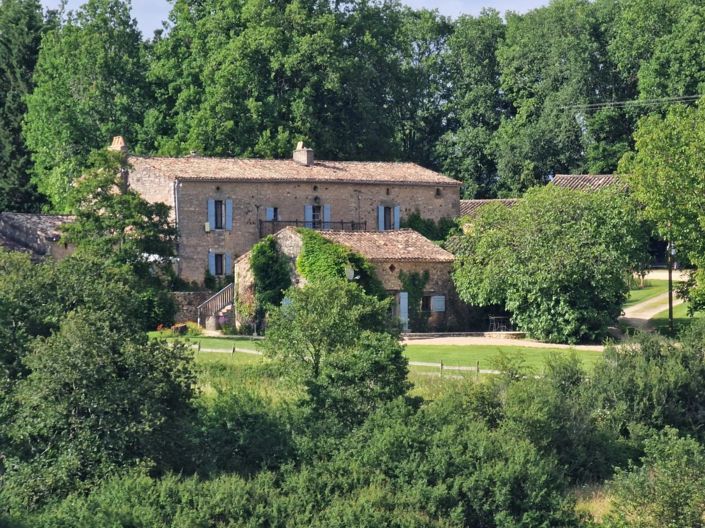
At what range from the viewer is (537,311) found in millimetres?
51688

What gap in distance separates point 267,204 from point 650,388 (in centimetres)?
2258

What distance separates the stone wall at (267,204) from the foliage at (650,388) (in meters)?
19.7

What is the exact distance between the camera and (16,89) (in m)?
75.2

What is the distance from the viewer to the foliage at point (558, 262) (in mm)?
50938

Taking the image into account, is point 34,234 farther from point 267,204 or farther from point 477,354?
point 477,354

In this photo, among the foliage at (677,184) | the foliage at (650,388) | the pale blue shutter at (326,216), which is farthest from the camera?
the pale blue shutter at (326,216)

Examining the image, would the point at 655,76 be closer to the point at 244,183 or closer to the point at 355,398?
the point at 244,183

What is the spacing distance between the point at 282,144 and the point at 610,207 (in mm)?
19232

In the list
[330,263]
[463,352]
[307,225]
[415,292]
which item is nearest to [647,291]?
[415,292]

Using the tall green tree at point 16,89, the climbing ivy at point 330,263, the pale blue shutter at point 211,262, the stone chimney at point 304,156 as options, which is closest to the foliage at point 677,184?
the climbing ivy at point 330,263

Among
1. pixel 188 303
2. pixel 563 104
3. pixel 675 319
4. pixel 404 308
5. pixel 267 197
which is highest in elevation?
pixel 563 104

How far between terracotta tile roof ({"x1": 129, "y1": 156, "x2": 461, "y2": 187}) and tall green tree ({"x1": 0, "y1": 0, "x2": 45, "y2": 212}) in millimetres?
16274

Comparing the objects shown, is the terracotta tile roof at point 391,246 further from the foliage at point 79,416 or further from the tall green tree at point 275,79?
the foliage at point 79,416

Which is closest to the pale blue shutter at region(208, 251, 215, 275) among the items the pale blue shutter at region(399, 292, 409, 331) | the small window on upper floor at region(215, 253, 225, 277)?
the small window on upper floor at region(215, 253, 225, 277)
